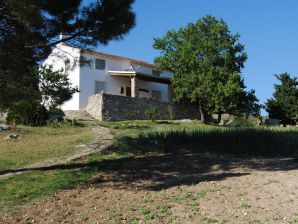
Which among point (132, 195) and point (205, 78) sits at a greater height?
point (205, 78)

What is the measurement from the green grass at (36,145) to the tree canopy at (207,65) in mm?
13303

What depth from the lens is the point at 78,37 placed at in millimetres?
9859

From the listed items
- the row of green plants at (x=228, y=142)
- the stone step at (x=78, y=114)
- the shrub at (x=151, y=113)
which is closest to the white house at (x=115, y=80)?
the stone step at (x=78, y=114)

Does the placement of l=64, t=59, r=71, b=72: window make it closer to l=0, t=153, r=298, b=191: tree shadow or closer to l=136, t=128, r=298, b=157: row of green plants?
l=0, t=153, r=298, b=191: tree shadow

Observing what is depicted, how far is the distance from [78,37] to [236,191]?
4.54 m

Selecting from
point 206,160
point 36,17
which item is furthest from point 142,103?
point 36,17

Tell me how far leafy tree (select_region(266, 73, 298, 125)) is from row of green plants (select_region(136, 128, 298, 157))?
20.0 m

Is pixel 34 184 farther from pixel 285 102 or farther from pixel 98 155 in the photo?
pixel 285 102

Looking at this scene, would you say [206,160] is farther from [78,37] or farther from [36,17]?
[36,17]

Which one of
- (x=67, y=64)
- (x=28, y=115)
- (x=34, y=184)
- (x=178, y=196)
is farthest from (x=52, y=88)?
(x=28, y=115)

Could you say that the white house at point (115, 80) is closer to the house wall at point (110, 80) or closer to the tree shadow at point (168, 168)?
the house wall at point (110, 80)

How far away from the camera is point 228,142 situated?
12875 millimetres

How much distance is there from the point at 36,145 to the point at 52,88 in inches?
140

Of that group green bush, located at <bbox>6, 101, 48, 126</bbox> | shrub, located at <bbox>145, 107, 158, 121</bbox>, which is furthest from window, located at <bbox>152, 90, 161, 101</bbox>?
green bush, located at <bbox>6, 101, 48, 126</bbox>
